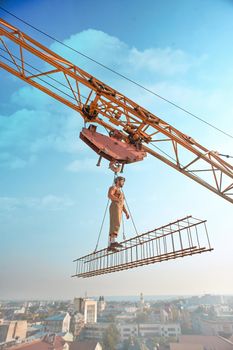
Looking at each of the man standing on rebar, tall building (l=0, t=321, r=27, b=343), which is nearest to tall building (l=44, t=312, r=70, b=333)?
tall building (l=0, t=321, r=27, b=343)

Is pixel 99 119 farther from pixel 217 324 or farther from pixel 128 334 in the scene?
pixel 217 324

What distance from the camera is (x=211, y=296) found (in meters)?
144

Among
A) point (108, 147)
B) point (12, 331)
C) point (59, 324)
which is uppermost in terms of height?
point (108, 147)

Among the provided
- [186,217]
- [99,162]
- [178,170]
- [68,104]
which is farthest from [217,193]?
[68,104]

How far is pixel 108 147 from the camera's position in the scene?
5.91 m

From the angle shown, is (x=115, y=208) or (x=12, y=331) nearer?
(x=115, y=208)

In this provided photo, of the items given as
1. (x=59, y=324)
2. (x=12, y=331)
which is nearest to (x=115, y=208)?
(x=12, y=331)

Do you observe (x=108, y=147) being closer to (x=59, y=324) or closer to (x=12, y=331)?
(x=12, y=331)

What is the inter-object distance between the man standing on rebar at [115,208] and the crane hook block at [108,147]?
0.72 metres

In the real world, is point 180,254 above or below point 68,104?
below

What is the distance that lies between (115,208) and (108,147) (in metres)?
1.84

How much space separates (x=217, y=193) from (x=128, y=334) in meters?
47.2

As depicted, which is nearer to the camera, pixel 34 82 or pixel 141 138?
pixel 34 82

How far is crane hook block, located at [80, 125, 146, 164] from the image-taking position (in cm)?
577
